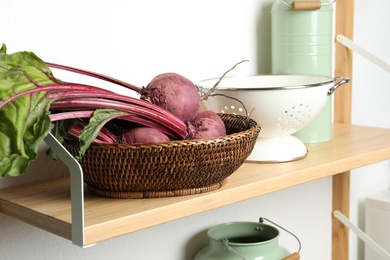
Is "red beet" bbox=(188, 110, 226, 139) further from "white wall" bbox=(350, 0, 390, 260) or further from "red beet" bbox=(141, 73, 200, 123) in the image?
"white wall" bbox=(350, 0, 390, 260)

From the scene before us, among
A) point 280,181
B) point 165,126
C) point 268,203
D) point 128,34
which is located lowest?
point 268,203

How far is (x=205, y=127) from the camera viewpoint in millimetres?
960

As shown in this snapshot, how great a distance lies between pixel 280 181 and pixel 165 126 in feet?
0.80

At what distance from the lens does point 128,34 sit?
3.95 feet

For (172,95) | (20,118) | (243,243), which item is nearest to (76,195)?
(20,118)

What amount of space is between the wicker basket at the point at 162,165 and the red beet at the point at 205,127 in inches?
1.3

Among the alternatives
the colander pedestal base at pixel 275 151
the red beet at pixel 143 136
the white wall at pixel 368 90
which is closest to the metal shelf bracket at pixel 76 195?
the red beet at pixel 143 136

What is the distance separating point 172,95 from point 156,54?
0.31m

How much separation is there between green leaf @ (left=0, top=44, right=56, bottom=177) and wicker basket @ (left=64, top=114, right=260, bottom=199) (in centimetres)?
11

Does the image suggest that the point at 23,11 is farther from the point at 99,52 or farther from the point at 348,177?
the point at 348,177

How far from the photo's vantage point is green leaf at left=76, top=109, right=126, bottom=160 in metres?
0.84

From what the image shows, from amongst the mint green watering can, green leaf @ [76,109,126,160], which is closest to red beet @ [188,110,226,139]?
green leaf @ [76,109,126,160]

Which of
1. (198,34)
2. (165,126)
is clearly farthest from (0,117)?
(198,34)

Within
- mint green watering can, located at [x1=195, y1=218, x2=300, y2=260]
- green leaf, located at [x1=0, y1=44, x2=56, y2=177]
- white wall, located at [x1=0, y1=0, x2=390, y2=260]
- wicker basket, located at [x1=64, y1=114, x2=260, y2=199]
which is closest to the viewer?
green leaf, located at [x1=0, y1=44, x2=56, y2=177]
